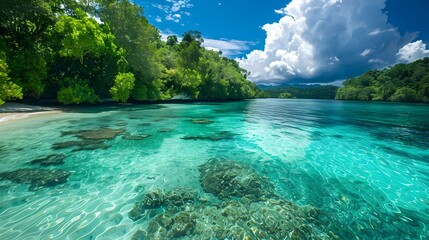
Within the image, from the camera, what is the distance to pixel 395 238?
13.6 ft

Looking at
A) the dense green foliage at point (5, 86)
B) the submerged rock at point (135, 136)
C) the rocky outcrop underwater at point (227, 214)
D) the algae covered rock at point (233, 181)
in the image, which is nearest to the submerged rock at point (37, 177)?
the rocky outcrop underwater at point (227, 214)

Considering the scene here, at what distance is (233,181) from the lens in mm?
6477

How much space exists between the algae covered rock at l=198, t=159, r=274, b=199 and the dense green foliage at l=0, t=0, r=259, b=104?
1828 cm

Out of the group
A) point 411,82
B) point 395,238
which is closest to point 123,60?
point 395,238

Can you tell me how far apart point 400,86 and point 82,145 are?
122099 millimetres

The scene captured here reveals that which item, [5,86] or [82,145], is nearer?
[82,145]

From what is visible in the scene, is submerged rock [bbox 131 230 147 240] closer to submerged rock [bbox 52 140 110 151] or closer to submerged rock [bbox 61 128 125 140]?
submerged rock [bbox 52 140 110 151]

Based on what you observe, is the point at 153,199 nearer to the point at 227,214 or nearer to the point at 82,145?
the point at 227,214

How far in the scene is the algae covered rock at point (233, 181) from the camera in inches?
230

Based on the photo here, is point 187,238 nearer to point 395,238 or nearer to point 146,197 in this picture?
point 146,197

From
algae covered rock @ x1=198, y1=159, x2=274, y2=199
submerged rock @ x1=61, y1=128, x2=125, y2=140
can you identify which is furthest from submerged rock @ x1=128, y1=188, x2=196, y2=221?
submerged rock @ x1=61, y1=128, x2=125, y2=140

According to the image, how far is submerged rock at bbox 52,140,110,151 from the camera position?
31.7 feet

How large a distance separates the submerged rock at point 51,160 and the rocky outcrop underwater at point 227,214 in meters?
4.96

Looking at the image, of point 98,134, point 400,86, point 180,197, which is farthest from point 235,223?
point 400,86
